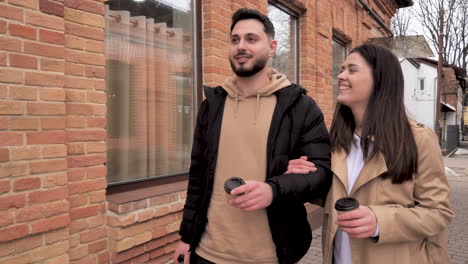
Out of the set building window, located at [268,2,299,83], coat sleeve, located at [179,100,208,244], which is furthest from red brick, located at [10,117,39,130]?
building window, located at [268,2,299,83]

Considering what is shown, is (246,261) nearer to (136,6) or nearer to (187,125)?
(187,125)

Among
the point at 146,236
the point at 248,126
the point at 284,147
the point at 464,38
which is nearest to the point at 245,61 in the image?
the point at 248,126

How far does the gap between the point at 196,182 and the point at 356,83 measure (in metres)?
1.06

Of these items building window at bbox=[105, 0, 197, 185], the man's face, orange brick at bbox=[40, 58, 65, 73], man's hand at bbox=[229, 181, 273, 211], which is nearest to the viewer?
man's hand at bbox=[229, 181, 273, 211]

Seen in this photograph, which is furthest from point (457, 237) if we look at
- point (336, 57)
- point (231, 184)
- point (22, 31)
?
point (22, 31)

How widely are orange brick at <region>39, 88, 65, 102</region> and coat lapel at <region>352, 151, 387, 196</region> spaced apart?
1.88 metres

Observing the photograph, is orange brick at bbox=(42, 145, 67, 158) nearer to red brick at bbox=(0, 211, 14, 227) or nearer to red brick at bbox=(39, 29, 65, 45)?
red brick at bbox=(0, 211, 14, 227)

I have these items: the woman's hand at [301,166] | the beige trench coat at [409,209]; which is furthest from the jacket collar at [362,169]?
the woman's hand at [301,166]

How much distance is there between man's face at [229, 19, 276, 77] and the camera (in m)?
2.01

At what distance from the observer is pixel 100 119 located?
104 inches

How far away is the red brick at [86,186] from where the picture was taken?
249 cm

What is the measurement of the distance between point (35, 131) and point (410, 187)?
2.13 metres

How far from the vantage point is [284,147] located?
1.89m

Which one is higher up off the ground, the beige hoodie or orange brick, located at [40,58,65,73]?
orange brick, located at [40,58,65,73]
